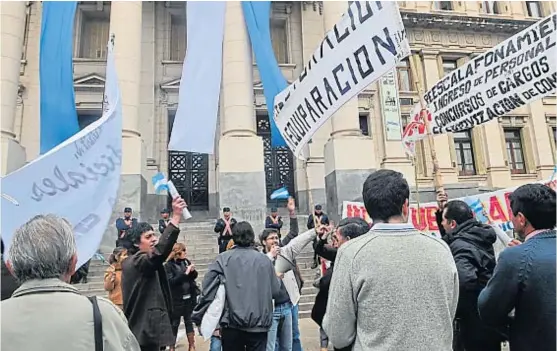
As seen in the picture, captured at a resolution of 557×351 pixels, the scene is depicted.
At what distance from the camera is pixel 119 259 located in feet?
16.8

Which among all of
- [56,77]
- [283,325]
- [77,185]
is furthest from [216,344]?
[56,77]

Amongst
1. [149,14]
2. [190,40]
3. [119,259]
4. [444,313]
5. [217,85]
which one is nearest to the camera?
[444,313]

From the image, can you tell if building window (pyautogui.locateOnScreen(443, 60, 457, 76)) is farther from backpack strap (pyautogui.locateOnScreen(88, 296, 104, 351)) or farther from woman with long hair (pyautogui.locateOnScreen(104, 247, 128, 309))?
backpack strap (pyautogui.locateOnScreen(88, 296, 104, 351))

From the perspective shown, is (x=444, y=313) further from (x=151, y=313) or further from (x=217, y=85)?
(x=217, y=85)

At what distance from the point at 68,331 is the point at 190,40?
11.3m

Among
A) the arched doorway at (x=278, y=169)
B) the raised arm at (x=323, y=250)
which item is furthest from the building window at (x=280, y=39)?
the raised arm at (x=323, y=250)

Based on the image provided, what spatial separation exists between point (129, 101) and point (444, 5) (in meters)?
19.1

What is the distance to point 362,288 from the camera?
2.01 meters

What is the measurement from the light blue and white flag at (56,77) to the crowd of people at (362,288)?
8634 millimetres

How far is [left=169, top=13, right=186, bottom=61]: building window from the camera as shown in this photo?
19234 millimetres

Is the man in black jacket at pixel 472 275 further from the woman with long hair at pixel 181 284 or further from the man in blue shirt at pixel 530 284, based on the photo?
the woman with long hair at pixel 181 284

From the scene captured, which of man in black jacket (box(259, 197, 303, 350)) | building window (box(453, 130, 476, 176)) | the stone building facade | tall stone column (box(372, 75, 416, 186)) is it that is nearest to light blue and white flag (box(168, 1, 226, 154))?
the stone building facade

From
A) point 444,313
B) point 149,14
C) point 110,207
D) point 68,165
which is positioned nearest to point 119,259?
point 110,207

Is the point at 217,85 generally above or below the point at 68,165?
above
